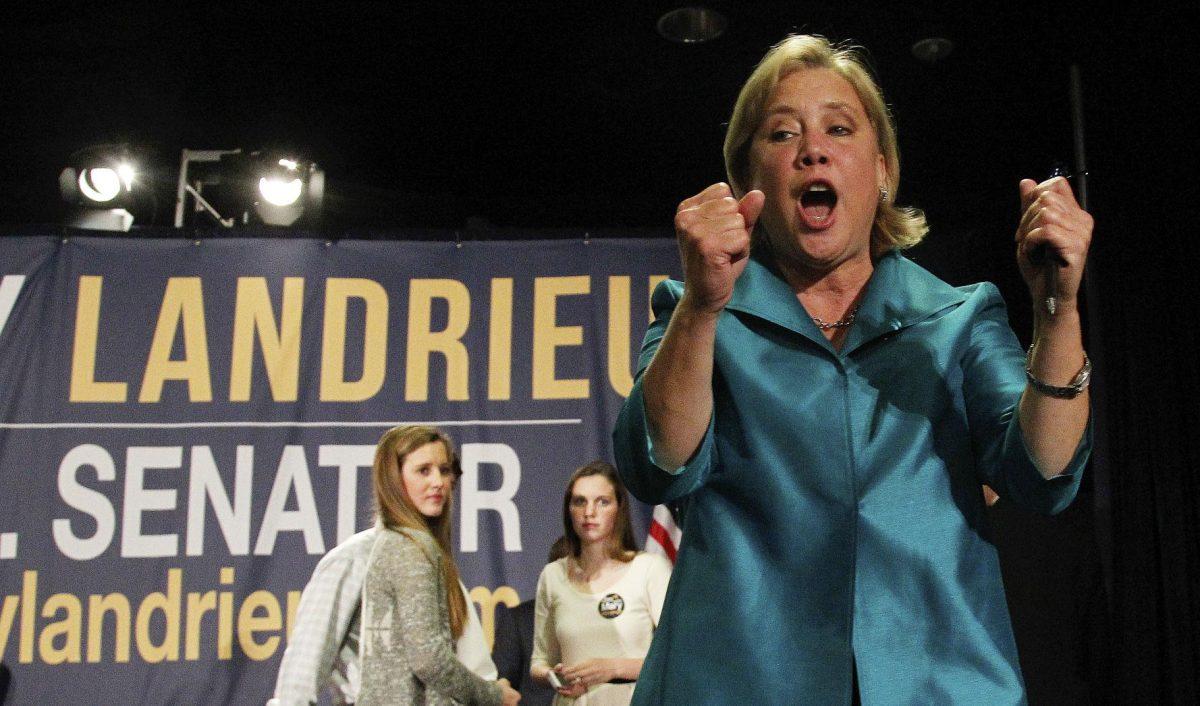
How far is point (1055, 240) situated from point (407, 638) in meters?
2.59

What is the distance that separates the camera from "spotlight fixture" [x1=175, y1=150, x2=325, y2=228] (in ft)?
15.9

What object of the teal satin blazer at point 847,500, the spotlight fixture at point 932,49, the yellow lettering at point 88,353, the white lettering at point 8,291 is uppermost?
the spotlight fixture at point 932,49

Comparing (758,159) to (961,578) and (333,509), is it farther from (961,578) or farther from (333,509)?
(333,509)

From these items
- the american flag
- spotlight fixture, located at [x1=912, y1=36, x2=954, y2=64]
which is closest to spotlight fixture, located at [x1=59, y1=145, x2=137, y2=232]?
the american flag

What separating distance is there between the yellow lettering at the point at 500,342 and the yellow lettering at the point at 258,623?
121 centimetres

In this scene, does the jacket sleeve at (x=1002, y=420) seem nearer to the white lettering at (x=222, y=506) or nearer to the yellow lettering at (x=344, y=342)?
the yellow lettering at (x=344, y=342)

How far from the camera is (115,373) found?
4598 mm

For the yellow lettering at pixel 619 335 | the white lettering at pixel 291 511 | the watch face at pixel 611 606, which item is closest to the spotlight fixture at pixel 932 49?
the yellow lettering at pixel 619 335

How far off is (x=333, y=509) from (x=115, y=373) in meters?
1.11

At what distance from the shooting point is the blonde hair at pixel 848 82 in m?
1.10

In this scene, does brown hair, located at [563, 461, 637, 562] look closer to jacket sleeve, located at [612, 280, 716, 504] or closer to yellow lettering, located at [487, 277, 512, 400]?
yellow lettering, located at [487, 277, 512, 400]

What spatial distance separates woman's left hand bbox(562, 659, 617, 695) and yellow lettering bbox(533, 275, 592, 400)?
3.95 feet

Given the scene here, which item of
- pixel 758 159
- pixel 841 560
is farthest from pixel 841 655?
pixel 758 159

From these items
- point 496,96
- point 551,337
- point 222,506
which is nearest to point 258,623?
point 222,506
